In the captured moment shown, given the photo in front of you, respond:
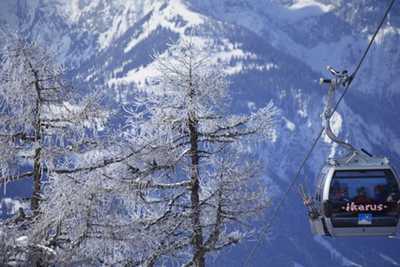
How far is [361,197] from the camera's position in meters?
18.7

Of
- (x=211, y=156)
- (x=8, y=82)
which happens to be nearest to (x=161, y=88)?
(x=211, y=156)

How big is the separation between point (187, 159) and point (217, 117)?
1.24 metres

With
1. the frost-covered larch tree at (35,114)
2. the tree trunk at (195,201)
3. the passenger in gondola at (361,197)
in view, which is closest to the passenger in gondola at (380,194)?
the passenger in gondola at (361,197)

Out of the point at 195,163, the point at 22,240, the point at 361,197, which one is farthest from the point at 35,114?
the point at 361,197

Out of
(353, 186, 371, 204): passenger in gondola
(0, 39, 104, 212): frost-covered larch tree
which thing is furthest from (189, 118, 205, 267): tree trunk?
(353, 186, 371, 204): passenger in gondola

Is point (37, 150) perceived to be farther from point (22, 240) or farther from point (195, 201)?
point (195, 201)

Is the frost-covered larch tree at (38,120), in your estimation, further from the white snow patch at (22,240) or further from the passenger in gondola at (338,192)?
the passenger in gondola at (338,192)

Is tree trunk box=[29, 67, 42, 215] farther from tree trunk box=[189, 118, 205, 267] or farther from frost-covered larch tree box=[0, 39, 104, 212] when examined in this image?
tree trunk box=[189, 118, 205, 267]

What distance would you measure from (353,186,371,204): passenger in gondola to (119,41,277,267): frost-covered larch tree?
2.42 m

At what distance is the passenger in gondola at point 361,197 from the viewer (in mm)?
18578

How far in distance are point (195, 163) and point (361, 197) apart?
4294 millimetres

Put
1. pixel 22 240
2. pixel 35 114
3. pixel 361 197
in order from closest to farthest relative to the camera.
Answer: pixel 22 240 → pixel 35 114 → pixel 361 197

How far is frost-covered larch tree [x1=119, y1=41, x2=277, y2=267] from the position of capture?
17344mm

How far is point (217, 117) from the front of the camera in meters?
17.7
